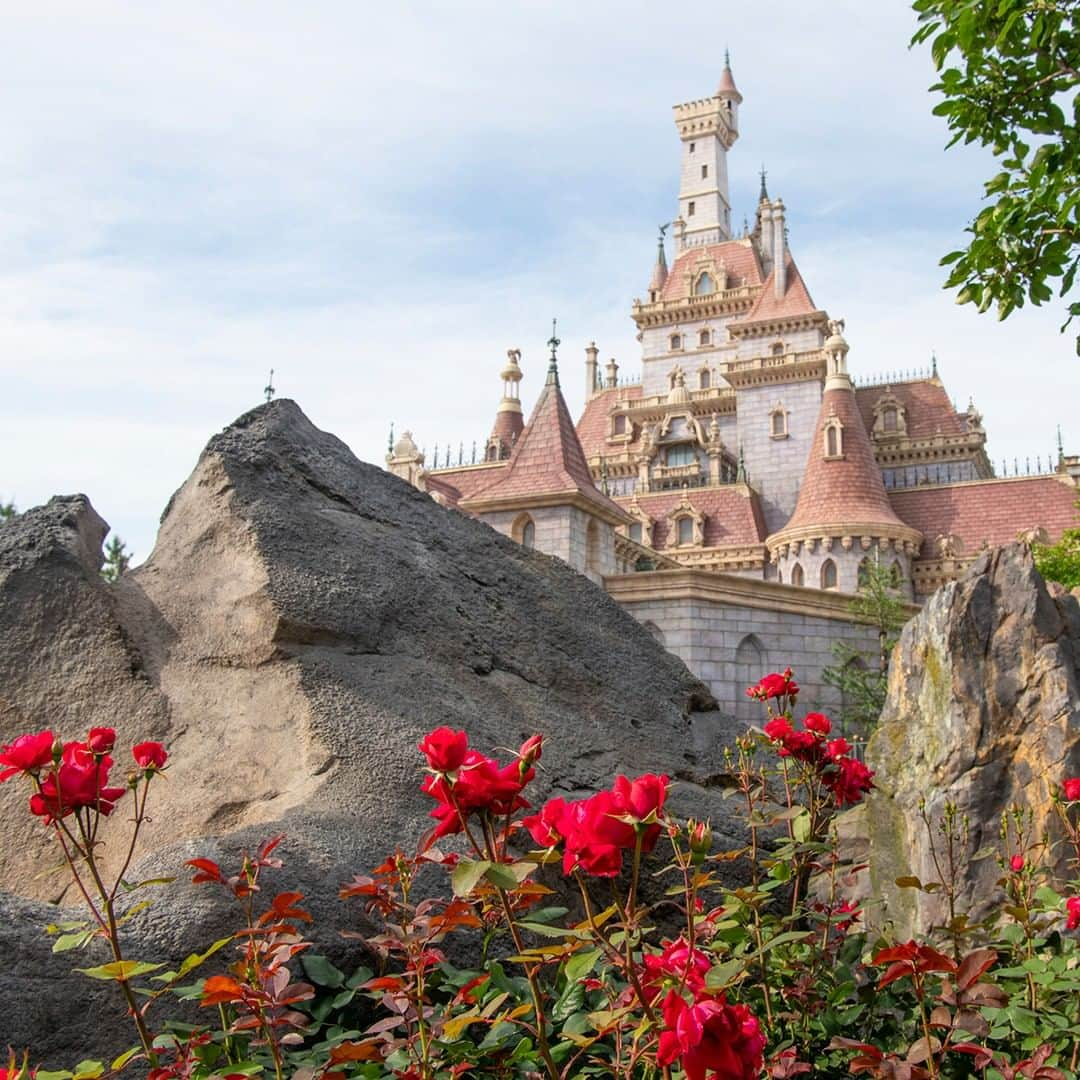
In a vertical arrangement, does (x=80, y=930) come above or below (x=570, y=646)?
below

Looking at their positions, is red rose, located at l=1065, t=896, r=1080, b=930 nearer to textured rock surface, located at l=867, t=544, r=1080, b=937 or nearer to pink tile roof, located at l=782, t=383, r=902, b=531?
textured rock surface, located at l=867, t=544, r=1080, b=937

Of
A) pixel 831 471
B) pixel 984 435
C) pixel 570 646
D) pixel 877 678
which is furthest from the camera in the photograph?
pixel 984 435

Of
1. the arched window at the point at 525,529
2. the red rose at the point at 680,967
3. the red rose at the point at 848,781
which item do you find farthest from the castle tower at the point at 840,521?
the red rose at the point at 680,967

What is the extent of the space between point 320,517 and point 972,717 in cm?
295

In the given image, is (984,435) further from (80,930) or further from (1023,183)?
(80,930)

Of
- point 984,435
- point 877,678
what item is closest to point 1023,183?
point 877,678

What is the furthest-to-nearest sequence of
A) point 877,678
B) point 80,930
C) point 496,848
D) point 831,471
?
1. point 831,471
2. point 877,678
3. point 80,930
4. point 496,848

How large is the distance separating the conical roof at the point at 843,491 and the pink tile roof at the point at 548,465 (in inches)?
605

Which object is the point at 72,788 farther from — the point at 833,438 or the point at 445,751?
the point at 833,438

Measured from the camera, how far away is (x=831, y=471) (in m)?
36.2

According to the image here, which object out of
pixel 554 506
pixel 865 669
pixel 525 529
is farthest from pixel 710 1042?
pixel 525 529

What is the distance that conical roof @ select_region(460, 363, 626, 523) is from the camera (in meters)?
20.2

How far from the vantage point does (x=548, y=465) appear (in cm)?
2075

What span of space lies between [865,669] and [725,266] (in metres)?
38.2
